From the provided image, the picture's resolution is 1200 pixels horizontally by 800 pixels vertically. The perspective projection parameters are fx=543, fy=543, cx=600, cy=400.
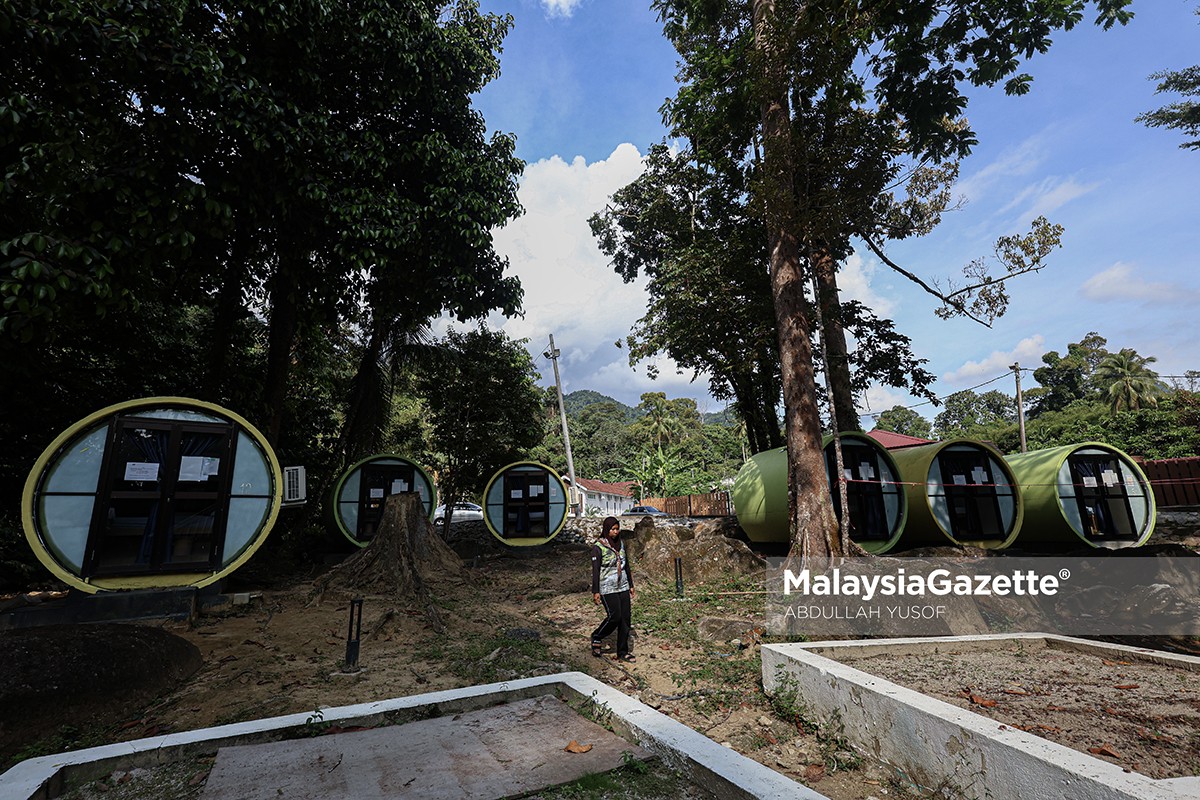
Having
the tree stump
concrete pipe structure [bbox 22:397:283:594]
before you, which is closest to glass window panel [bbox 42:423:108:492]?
concrete pipe structure [bbox 22:397:283:594]

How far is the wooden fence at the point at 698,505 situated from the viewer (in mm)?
34594

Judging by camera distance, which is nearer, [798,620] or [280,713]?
[280,713]

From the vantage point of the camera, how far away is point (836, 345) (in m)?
14.8

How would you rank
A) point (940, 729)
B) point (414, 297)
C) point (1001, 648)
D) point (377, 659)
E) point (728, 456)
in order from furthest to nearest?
point (728, 456) → point (414, 297) → point (377, 659) → point (1001, 648) → point (940, 729)

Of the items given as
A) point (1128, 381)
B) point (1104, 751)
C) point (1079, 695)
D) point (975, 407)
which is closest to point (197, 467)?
point (1104, 751)

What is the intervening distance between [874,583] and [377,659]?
23.8 ft

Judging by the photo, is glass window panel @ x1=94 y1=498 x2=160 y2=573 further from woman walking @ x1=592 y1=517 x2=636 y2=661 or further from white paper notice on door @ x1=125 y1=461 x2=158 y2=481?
woman walking @ x1=592 y1=517 x2=636 y2=661

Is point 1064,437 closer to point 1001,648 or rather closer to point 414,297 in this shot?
point 1001,648

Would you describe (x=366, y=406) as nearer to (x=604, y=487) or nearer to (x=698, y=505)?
(x=698, y=505)

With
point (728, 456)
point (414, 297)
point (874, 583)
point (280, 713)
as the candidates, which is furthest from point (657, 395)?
point (280, 713)

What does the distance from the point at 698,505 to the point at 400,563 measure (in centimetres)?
2902

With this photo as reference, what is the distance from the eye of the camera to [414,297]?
13711 mm

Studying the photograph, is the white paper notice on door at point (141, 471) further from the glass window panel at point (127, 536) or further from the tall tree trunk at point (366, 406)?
the tall tree trunk at point (366, 406)

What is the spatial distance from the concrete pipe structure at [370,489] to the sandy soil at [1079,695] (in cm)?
1304
